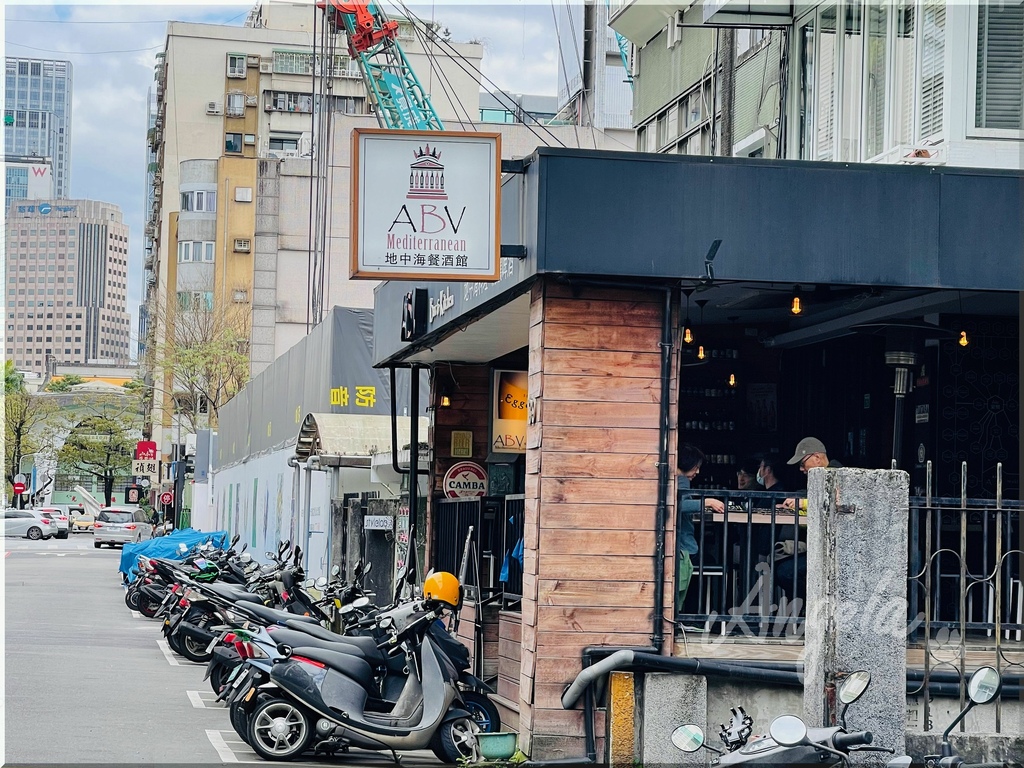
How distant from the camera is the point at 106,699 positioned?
13.6 m

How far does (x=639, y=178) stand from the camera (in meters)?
9.77

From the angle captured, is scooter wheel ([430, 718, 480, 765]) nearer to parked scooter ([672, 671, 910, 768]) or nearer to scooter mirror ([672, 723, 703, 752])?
parked scooter ([672, 671, 910, 768])

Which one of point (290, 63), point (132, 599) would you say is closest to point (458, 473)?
point (132, 599)

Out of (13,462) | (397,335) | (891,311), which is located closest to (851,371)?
(891,311)

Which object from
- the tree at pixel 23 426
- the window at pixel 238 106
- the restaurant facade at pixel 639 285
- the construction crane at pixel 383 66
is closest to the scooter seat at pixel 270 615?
the restaurant facade at pixel 639 285

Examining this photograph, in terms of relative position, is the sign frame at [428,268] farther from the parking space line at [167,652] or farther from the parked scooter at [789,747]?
the parking space line at [167,652]

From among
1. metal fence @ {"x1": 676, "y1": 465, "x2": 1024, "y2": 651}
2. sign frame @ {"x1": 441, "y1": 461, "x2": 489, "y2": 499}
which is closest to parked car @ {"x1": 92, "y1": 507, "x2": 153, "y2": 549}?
sign frame @ {"x1": 441, "y1": 461, "x2": 489, "y2": 499}

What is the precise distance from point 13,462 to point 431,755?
286 feet

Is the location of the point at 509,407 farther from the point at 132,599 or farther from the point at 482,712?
the point at 132,599

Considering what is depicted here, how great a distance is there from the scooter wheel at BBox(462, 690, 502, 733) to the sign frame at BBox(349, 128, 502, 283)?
3046 millimetres

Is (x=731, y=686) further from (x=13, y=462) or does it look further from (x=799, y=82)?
(x=13, y=462)

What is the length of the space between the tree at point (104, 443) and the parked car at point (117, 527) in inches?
1620

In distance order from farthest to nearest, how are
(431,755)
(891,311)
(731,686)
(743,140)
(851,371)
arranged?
(743,140) → (851,371) → (891,311) → (431,755) → (731,686)

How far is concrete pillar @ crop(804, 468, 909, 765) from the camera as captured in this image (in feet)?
27.0
